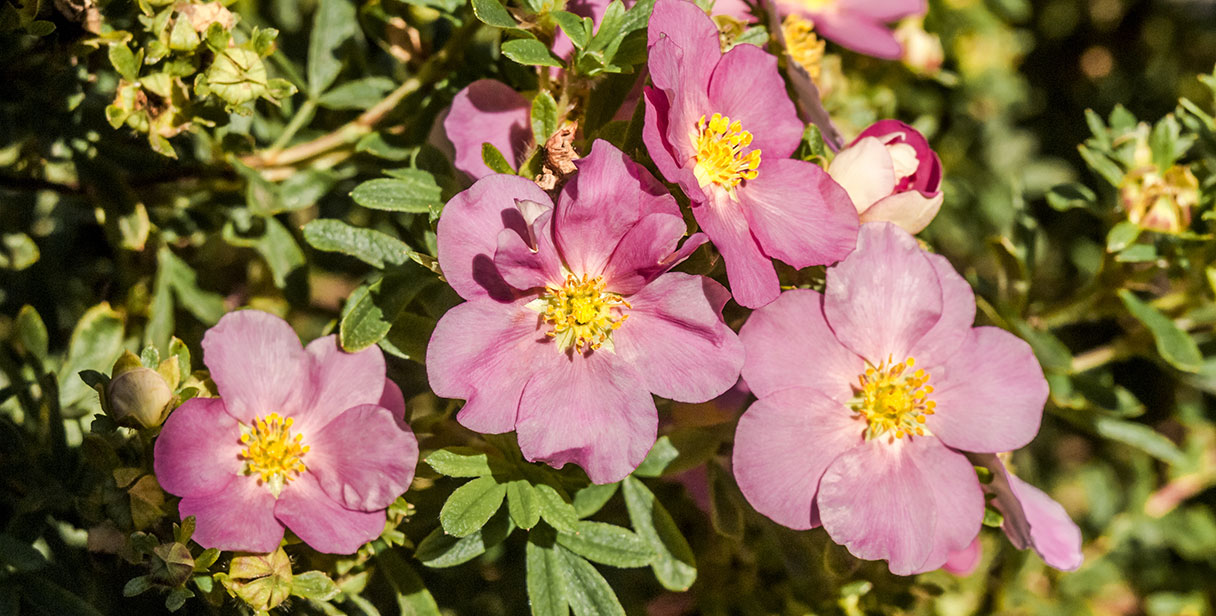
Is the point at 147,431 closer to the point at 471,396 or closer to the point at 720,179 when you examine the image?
the point at 471,396

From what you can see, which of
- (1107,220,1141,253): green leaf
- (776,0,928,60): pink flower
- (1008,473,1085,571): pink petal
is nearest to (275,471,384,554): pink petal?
(1008,473,1085,571): pink petal

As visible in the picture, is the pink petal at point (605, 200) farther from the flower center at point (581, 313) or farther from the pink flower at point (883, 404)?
the pink flower at point (883, 404)

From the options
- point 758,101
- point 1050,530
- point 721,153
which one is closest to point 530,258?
point 721,153

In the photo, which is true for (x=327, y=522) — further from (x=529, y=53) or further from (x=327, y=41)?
(x=327, y=41)

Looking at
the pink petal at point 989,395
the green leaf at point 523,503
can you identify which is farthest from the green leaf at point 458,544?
the pink petal at point 989,395

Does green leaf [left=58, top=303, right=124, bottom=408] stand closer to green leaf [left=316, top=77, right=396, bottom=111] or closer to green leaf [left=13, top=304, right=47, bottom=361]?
green leaf [left=13, top=304, right=47, bottom=361]

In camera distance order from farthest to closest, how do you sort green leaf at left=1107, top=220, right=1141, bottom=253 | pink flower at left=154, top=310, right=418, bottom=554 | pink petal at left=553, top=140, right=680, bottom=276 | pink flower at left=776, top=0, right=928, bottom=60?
1. pink flower at left=776, top=0, right=928, bottom=60
2. green leaf at left=1107, top=220, right=1141, bottom=253
3. pink flower at left=154, top=310, right=418, bottom=554
4. pink petal at left=553, top=140, right=680, bottom=276
